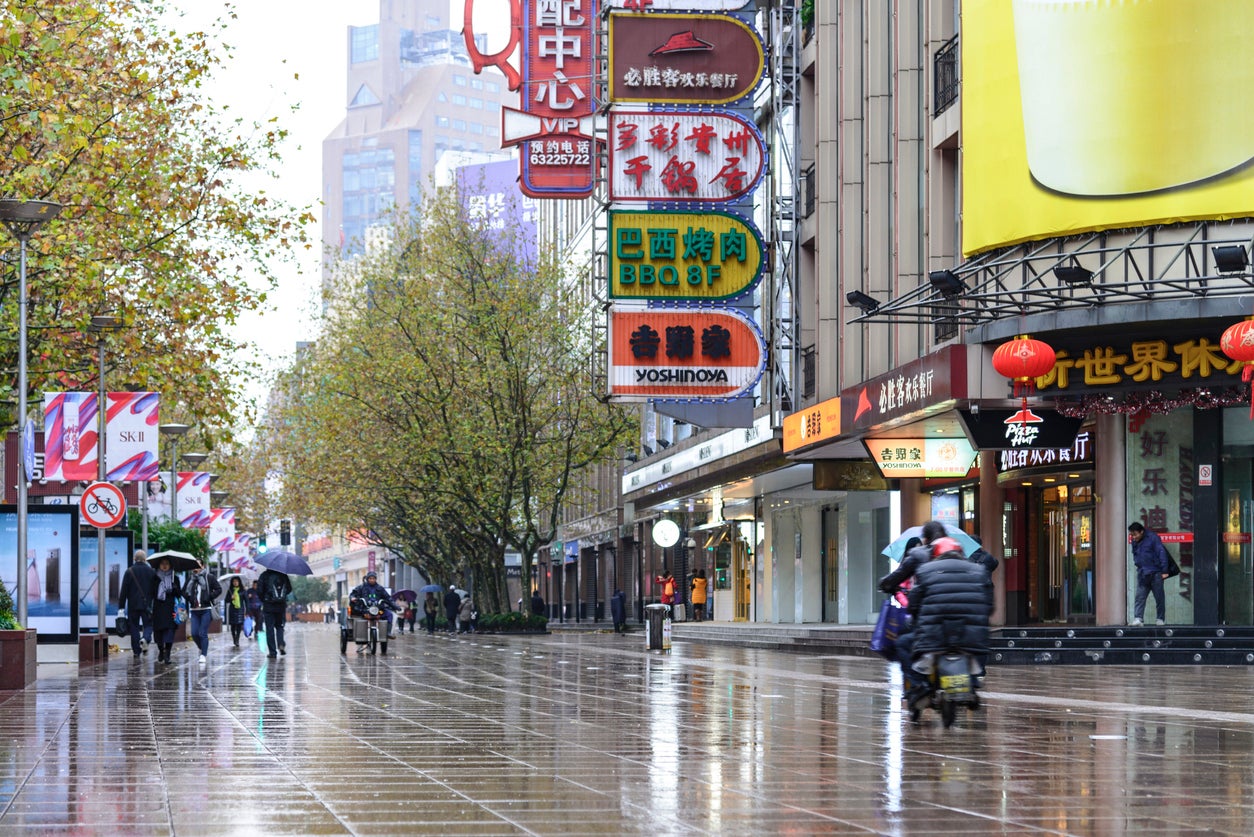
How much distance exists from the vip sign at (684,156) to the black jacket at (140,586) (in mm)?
10656

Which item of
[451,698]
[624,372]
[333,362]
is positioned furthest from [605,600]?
[451,698]

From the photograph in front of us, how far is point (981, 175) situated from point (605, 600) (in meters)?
51.6

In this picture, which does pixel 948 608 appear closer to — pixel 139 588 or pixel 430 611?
pixel 139 588

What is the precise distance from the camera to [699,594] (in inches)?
2293

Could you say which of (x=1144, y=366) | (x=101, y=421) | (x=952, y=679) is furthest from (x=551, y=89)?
(x=952, y=679)

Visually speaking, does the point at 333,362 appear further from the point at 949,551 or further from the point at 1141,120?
the point at 949,551

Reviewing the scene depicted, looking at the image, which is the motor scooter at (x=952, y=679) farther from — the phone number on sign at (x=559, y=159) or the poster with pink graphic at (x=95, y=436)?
the phone number on sign at (x=559, y=159)

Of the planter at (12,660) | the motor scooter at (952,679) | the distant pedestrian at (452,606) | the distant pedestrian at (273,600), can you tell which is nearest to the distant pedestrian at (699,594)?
the distant pedestrian at (452,606)

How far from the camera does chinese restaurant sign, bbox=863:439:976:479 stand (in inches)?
1312

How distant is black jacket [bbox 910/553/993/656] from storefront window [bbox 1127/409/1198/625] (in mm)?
15281

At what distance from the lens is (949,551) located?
15.0 metres

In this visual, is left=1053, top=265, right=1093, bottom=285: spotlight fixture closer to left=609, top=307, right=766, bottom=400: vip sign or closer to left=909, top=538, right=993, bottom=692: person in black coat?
left=609, top=307, right=766, bottom=400: vip sign

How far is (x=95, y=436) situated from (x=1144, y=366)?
1678 centimetres

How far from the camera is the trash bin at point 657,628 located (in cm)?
3494
